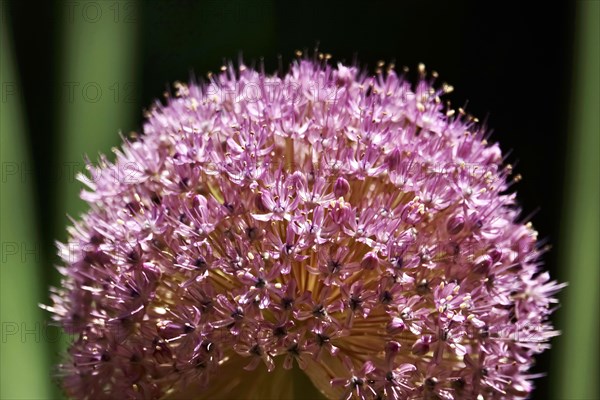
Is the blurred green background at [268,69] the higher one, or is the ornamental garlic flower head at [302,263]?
the blurred green background at [268,69]

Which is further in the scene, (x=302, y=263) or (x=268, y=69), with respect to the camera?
(x=268, y=69)

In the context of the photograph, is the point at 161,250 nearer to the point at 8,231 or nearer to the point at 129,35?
the point at 8,231

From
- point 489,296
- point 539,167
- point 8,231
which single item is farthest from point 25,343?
point 539,167

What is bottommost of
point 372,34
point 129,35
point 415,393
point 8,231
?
point 415,393

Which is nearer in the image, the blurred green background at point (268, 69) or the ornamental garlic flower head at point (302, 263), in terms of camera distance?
the ornamental garlic flower head at point (302, 263)

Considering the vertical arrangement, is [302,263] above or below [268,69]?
below
